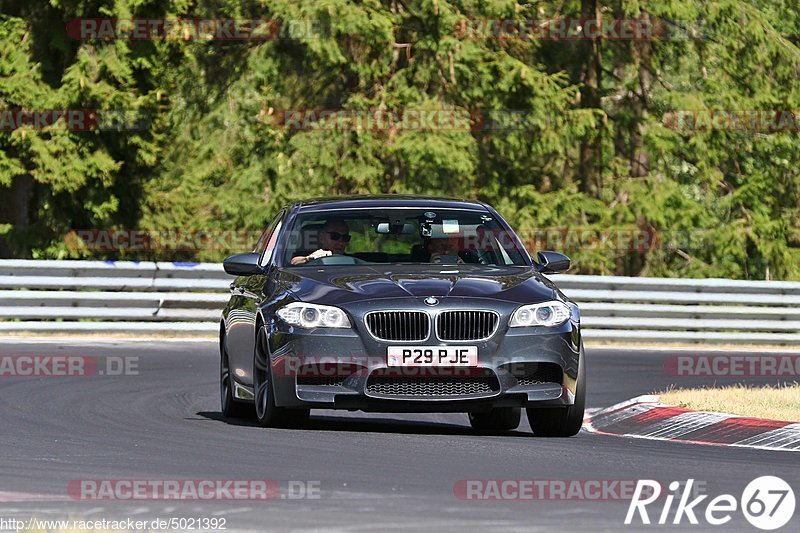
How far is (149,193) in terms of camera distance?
111ft

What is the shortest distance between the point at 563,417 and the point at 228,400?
→ 2.74 metres

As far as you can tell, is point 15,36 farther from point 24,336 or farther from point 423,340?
point 423,340

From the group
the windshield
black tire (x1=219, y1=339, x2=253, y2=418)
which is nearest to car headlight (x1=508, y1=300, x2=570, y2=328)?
the windshield

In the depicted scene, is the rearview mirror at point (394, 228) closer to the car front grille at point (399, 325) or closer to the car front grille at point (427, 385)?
the car front grille at point (399, 325)

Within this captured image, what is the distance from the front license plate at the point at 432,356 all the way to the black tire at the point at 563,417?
0.85 m

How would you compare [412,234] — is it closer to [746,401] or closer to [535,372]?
[535,372]

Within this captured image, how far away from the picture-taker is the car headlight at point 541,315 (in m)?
11.1

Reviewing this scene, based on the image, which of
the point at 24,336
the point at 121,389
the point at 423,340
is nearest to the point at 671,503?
the point at 423,340

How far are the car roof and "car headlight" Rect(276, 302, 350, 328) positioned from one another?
164 cm

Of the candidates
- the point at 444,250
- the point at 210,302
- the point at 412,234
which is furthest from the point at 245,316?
the point at 210,302

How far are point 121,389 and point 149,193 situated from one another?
18.7 metres

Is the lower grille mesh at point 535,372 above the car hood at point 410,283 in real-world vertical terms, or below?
below

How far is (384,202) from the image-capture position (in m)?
12.8

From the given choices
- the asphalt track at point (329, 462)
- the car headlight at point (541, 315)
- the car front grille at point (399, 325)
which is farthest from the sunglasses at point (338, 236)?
the car headlight at point (541, 315)
